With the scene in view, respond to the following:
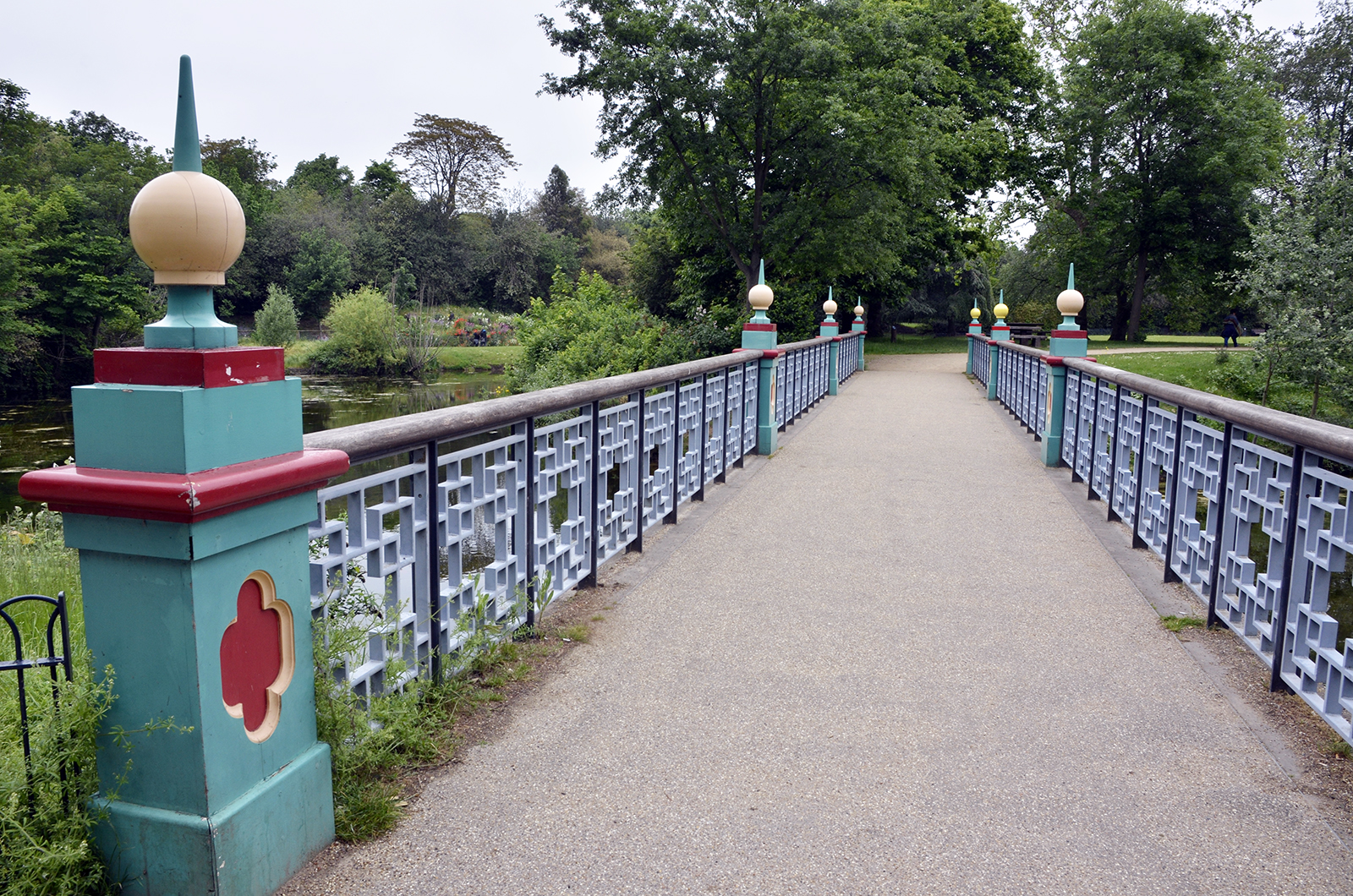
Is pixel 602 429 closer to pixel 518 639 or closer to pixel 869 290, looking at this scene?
pixel 518 639

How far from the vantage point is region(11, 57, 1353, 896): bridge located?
7.31 ft

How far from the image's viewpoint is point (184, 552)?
2143 millimetres

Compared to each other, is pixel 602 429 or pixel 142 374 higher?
pixel 142 374

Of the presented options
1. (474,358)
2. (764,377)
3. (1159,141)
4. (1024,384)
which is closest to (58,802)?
(764,377)

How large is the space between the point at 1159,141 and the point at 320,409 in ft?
107

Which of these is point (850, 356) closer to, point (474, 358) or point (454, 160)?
point (474, 358)

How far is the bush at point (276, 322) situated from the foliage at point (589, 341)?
21.6 metres

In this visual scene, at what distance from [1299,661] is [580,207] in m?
82.6

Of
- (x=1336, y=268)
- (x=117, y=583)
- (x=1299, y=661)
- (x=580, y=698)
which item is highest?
(x=1336, y=268)

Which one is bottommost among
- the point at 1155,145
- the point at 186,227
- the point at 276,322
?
the point at 276,322

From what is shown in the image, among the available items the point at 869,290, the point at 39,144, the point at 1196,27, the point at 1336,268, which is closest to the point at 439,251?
the point at 39,144

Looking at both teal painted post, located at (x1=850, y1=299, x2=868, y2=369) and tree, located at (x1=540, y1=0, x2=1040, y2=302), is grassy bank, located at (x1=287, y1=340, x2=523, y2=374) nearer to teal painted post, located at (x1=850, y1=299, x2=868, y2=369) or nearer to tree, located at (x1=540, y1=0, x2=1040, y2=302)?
tree, located at (x1=540, y1=0, x2=1040, y2=302)

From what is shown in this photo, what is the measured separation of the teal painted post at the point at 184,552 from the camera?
216cm

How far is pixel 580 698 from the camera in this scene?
12.6ft
